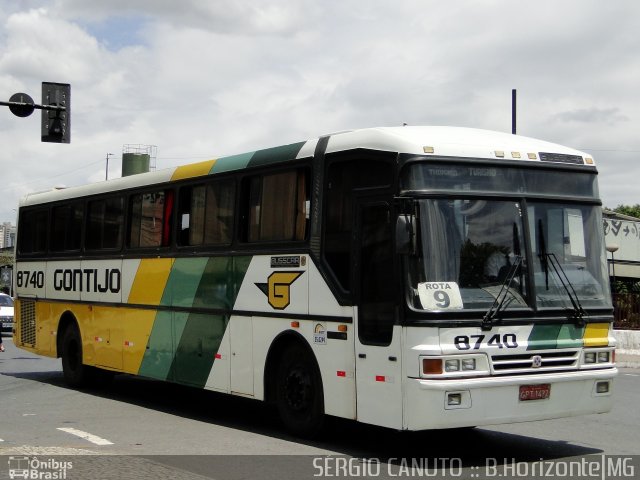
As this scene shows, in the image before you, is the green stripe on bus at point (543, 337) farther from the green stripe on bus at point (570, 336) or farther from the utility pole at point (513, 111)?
the utility pole at point (513, 111)

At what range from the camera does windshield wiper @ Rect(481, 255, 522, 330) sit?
929cm

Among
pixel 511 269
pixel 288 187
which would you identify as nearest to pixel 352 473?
pixel 511 269

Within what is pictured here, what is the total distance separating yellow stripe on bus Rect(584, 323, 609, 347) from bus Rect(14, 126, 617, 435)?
1 cm

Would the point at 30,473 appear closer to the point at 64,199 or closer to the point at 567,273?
the point at 567,273

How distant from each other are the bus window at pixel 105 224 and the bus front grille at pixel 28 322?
284 centimetres

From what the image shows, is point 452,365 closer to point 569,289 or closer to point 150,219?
point 569,289

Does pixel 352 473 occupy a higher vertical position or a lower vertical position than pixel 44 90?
lower

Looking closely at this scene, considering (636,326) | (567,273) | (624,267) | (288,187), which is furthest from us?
(624,267)

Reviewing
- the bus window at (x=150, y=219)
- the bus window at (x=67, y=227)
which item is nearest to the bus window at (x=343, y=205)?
the bus window at (x=150, y=219)

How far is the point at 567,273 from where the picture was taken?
994cm

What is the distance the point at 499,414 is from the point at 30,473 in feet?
14.3

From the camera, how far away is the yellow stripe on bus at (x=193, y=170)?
13.2 meters

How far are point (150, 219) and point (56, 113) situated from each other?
7.90 metres

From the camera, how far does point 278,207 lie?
38.0ft
